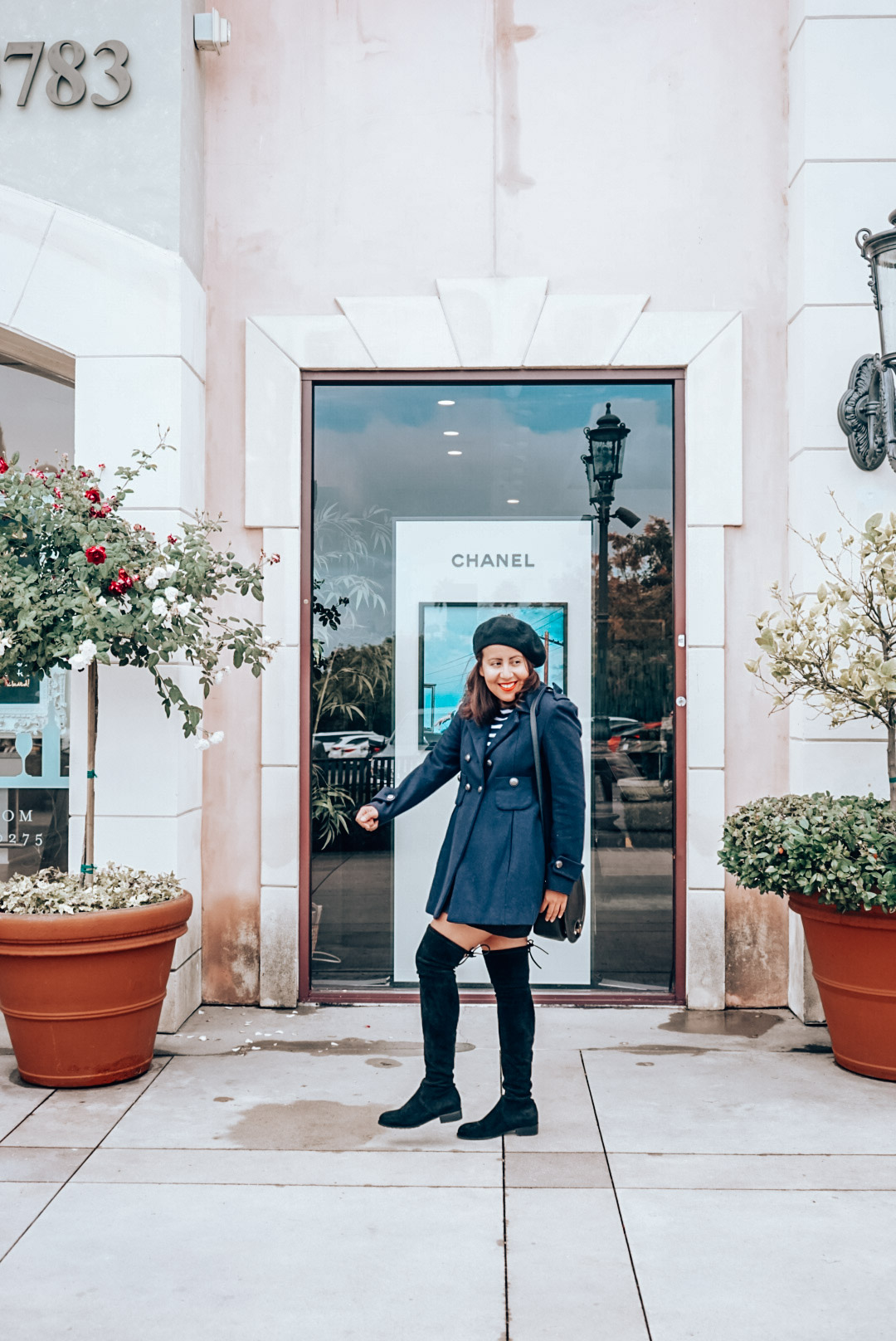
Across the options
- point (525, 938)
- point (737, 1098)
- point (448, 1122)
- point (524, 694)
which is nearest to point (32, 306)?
point (524, 694)

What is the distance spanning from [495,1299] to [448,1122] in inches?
47.0

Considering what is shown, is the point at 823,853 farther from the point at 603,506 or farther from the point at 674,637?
the point at 603,506

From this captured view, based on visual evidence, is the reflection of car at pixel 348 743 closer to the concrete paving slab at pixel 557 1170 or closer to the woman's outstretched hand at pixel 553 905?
the woman's outstretched hand at pixel 553 905

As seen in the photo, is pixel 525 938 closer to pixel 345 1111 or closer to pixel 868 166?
pixel 345 1111

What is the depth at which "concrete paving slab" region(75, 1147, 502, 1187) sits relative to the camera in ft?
11.7

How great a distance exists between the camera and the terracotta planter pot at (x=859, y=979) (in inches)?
173

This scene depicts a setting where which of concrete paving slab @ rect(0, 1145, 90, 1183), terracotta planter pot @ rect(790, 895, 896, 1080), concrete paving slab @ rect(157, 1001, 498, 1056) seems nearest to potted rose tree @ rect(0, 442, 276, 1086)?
concrete paving slab @ rect(157, 1001, 498, 1056)

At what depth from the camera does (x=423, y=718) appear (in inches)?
228

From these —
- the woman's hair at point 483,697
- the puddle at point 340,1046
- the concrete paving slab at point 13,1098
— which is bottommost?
the concrete paving slab at point 13,1098

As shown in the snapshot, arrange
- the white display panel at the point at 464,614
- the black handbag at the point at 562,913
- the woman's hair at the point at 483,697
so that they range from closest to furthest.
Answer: the black handbag at the point at 562,913 < the woman's hair at the point at 483,697 < the white display panel at the point at 464,614

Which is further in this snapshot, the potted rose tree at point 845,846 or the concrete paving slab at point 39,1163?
the potted rose tree at point 845,846

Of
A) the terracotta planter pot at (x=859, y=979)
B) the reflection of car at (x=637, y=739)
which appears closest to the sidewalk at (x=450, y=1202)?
the terracotta planter pot at (x=859, y=979)

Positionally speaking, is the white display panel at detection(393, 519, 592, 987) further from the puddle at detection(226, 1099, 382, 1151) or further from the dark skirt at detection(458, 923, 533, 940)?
the dark skirt at detection(458, 923, 533, 940)

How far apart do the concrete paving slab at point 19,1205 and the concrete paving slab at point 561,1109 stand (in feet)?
4.75
